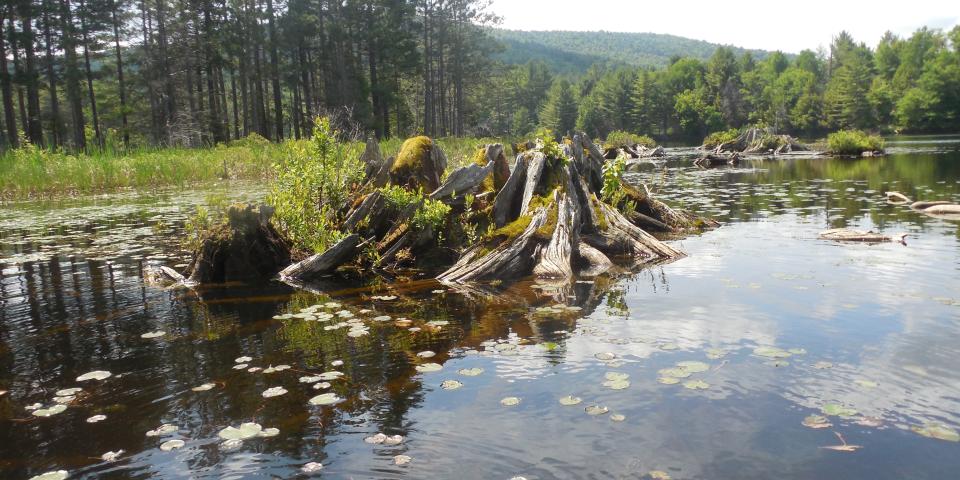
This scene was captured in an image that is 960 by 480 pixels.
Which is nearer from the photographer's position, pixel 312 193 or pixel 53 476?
pixel 53 476

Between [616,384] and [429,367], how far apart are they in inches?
67.4

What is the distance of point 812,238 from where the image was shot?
38.7ft

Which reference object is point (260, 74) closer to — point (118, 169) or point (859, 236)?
point (118, 169)

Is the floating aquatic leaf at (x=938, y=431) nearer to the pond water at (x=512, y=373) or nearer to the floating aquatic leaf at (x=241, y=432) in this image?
the pond water at (x=512, y=373)

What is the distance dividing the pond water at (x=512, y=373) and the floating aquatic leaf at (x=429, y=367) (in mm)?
33

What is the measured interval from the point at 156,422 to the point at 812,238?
11666 mm

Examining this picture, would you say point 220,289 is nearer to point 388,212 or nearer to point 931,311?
point 388,212

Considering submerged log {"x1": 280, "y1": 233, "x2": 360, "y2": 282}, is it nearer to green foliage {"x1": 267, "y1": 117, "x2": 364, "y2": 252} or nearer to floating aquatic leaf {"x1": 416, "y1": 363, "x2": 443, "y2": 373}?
green foliage {"x1": 267, "y1": 117, "x2": 364, "y2": 252}

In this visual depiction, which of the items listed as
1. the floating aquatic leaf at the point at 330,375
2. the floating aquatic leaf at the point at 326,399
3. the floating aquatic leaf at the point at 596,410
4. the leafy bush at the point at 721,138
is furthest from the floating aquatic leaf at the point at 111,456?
the leafy bush at the point at 721,138

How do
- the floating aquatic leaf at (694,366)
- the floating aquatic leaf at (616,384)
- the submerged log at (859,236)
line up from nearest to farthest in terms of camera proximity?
the floating aquatic leaf at (616,384) → the floating aquatic leaf at (694,366) → the submerged log at (859,236)

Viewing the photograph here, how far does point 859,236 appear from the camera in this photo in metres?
11.4

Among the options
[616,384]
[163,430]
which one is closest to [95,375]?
[163,430]

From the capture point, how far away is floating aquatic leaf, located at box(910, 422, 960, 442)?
3.96 metres

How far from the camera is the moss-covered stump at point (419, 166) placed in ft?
37.0
